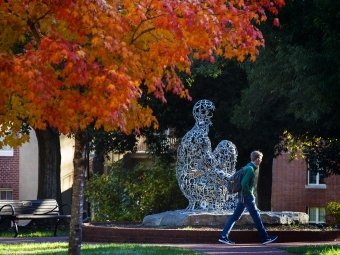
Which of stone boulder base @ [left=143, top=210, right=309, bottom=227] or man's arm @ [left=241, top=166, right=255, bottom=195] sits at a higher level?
man's arm @ [left=241, top=166, right=255, bottom=195]

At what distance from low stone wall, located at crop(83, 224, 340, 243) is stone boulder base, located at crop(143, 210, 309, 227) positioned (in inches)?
59.4

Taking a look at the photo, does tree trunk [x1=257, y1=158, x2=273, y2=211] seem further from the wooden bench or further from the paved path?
the paved path

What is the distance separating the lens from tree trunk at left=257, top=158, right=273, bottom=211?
3231 centimetres

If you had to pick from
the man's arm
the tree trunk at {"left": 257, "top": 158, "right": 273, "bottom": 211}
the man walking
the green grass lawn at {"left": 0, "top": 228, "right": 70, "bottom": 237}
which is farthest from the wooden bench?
the tree trunk at {"left": 257, "top": 158, "right": 273, "bottom": 211}

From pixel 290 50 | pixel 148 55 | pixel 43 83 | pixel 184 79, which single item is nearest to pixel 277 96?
pixel 184 79

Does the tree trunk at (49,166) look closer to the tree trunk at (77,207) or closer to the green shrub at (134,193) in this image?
the green shrub at (134,193)

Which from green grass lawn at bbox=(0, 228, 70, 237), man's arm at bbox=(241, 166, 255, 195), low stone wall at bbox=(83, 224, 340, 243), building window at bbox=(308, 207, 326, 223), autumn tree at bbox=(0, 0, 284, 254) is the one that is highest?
autumn tree at bbox=(0, 0, 284, 254)

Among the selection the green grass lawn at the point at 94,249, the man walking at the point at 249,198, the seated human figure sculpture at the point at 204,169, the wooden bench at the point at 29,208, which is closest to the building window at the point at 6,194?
the wooden bench at the point at 29,208

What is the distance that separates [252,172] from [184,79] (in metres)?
11.0

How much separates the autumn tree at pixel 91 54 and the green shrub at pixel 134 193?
18020 mm

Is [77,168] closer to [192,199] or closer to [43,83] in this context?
[43,83]

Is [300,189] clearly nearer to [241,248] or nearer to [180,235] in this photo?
[180,235]

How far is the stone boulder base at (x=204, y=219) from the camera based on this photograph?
1930 centimetres

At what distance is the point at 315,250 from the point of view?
15680 millimetres
